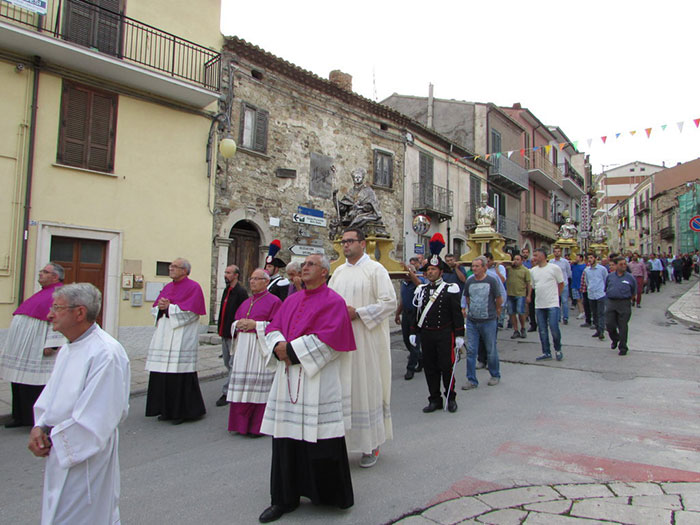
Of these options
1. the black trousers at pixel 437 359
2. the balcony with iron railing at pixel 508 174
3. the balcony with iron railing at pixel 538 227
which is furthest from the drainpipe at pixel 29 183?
the balcony with iron railing at pixel 538 227

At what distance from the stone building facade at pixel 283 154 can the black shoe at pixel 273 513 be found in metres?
9.84

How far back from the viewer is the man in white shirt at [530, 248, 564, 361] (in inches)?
319

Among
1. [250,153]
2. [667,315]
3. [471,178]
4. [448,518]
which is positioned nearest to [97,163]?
[250,153]

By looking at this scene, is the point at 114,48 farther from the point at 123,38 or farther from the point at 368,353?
the point at 368,353

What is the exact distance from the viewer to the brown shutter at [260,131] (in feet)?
45.1

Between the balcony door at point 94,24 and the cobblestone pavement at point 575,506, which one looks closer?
the cobblestone pavement at point 575,506

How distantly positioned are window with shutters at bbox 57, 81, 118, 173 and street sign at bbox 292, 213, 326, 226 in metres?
5.46

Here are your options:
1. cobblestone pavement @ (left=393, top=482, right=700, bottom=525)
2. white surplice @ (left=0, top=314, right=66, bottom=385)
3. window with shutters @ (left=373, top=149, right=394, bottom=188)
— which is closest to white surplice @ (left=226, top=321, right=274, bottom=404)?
white surplice @ (left=0, top=314, right=66, bottom=385)

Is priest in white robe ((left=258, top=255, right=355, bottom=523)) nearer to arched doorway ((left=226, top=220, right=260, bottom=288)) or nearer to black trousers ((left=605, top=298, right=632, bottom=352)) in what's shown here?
black trousers ((left=605, top=298, right=632, bottom=352))

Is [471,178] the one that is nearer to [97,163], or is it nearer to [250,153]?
[250,153]

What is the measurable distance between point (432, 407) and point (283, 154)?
10685 millimetres

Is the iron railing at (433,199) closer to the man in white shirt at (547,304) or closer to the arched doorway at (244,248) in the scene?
the arched doorway at (244,248)

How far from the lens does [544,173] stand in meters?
30.5

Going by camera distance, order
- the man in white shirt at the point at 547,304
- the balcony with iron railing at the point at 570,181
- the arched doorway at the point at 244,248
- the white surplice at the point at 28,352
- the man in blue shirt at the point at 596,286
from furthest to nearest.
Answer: the balcony with iron railing at the point at 570,181, the arched doorway at the point at 244,248, the man in blue shirt at the point at 596,286, the man in white shirt at the point at 547,304, the white surplice at the point at 28,352
